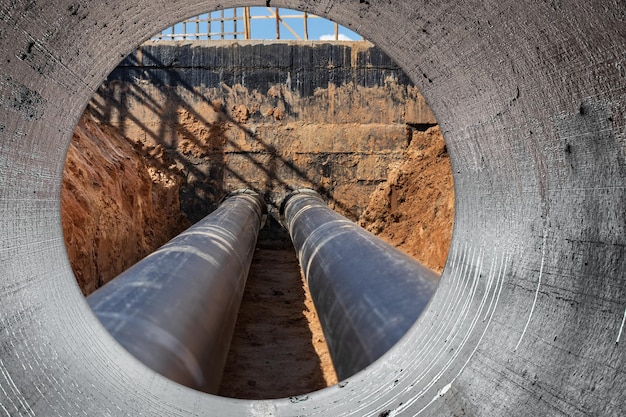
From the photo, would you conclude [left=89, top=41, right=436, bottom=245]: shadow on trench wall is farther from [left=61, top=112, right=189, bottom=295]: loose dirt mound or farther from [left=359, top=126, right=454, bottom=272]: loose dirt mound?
[left=61, top=112, right=189, bottom=295]: loose dirt mound

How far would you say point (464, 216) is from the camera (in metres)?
2.24

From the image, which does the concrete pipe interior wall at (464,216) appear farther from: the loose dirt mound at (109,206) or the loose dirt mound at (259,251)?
the loose dirt mound at (109,206)

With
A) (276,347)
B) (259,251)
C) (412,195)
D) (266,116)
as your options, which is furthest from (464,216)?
(266,116)

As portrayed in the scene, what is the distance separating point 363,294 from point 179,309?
35.6 inches

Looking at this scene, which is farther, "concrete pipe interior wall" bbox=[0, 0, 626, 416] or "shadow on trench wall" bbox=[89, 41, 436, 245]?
"shadow on trench wall" bbox=[89, 41, 436, 245]

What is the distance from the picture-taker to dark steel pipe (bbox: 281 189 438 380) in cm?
232

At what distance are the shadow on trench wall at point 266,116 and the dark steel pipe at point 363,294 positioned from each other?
18.3 ft

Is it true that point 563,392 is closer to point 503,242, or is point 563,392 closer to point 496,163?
point 503,242

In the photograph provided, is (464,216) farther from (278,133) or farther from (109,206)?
(278,133)

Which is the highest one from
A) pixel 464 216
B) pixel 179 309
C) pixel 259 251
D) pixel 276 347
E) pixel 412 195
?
pixel 464 216

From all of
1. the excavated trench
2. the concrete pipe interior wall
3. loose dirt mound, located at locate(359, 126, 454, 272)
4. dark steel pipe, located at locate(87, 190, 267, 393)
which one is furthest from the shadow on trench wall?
the concrete pipe interior wall

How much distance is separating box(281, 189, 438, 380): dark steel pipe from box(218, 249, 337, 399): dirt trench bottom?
832mm

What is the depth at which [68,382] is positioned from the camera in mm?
1638

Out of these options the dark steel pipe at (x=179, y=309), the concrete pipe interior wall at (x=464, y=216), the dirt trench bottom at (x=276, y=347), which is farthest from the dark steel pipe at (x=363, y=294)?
the dirt trench bottom at (x=276, y=347)
